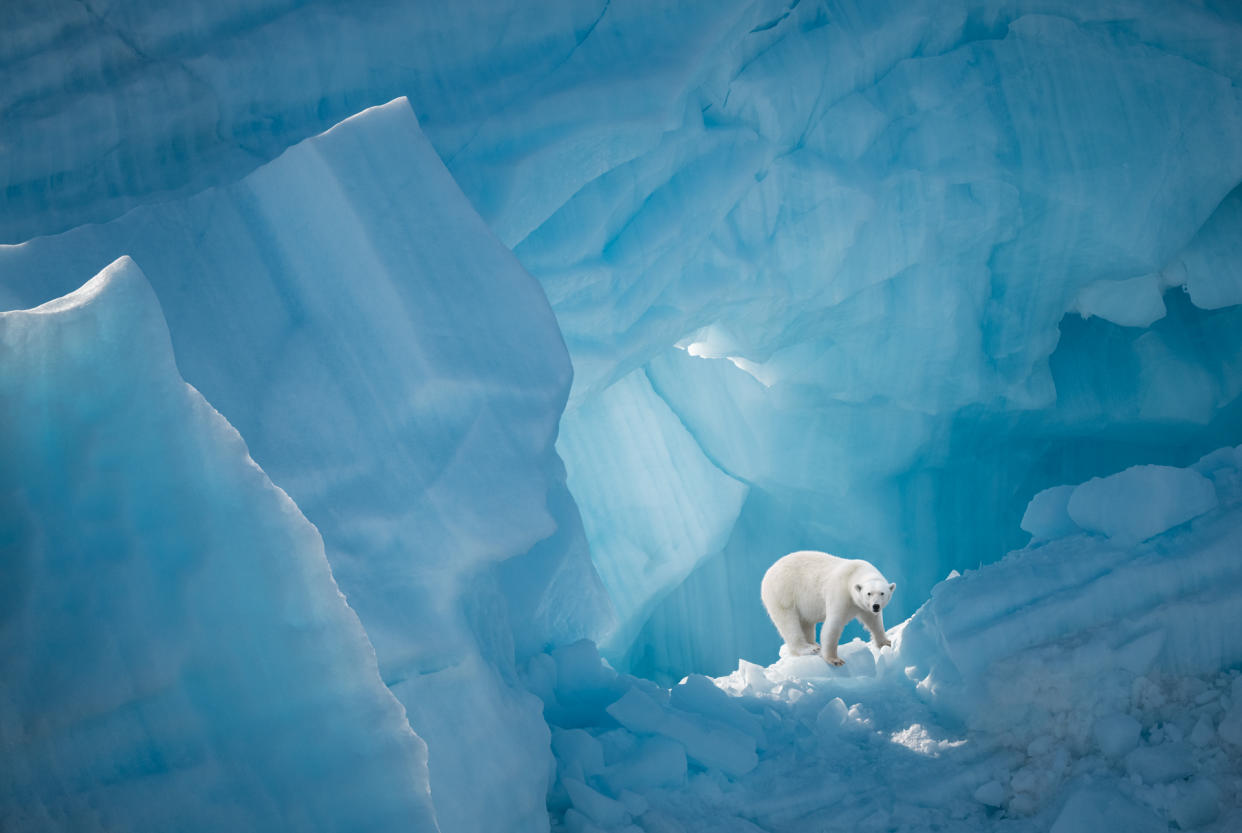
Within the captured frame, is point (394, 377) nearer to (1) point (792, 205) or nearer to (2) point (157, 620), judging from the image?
(2) point (157, 620)

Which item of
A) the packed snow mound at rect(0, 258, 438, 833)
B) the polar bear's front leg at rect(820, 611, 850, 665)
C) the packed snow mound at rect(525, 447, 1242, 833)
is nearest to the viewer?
the packed snow mound at rect(0, 258, 438, 833)

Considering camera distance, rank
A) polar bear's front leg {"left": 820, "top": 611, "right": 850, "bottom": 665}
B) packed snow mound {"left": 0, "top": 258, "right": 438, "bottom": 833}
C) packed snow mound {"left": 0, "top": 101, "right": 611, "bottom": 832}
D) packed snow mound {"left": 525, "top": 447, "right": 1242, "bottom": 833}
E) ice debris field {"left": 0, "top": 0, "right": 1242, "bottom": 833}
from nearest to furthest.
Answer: packed snow mound {"left": 0, "top": 258, "right": 438, "bottom": 833} → ice debris field {"left": 0, "top": 0, "right": 1242, "bottom": 833} → packed snow mound {"left": 0, "top": 101, "right": 611, "bottom": 832} → packed snow mound {"left": 525, "top": 447, "right": 1242, "bottom": 833} → polar bear's front leg {"left": 820, "top": 611, "right": 850, "bottom": 665}

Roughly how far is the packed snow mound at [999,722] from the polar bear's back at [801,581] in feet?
3.26

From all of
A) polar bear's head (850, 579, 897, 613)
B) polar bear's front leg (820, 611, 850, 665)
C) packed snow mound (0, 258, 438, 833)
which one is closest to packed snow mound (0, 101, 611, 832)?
packed snow mound (0, 258, 438, 833)

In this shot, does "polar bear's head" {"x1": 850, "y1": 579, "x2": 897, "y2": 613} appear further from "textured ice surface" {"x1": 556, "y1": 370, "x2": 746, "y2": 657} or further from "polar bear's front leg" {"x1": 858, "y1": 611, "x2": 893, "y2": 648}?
"textured ice surface" {"x1": 556, "y1": 370, "x2": 746, "y2": 657}

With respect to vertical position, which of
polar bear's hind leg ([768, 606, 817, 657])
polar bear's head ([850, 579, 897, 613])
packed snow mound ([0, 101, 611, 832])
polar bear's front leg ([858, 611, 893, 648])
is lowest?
polar bear's hind leg ([768, 606, 817, 657])

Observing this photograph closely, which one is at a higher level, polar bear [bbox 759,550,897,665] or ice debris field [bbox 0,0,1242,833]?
ice debris field [bbox 0,0,1242,833]

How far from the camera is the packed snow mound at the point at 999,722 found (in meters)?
3.19

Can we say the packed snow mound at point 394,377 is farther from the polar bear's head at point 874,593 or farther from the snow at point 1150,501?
the snow at point 1150,501

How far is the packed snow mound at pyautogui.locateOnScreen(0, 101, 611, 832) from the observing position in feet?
8.77

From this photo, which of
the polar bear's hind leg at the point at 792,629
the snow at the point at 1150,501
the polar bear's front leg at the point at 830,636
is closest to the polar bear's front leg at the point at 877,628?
the polar bear's front leg at the point at 830,636

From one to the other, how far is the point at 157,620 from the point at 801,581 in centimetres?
409

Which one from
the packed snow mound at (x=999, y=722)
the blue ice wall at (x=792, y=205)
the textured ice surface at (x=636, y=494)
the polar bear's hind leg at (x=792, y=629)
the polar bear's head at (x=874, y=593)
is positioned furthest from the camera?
the textured ice surface at (x=636, y=494)

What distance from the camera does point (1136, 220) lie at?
5281mm
